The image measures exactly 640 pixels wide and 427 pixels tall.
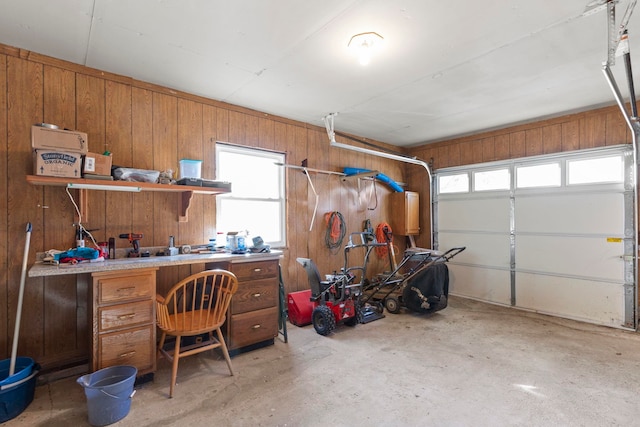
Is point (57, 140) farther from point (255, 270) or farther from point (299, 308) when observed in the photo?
point (299, 308)

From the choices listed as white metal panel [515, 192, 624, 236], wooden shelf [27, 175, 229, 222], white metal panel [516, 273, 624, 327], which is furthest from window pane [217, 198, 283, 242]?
white metal panel [516, 273, 624, 327]

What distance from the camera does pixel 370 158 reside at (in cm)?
530

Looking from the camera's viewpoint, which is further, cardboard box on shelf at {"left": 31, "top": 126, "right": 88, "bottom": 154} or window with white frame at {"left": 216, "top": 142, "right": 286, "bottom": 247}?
window with white frame at {"left": 216, "top": 142, "right": 286, "bottom": 247}

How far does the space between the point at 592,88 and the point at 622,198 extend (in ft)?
4.62

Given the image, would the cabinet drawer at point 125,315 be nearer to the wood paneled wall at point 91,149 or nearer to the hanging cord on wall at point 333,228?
the wood paneled wall at point 91,149

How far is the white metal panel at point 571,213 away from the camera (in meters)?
3.69

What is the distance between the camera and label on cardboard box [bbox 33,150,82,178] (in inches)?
85.7

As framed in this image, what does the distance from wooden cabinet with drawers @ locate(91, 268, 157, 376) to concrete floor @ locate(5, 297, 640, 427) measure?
10.8 inches

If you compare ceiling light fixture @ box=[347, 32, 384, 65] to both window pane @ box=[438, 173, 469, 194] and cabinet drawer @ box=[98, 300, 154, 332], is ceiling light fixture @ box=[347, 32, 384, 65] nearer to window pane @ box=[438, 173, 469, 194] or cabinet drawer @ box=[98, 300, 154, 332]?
cabinet drawer @ box=[98, 300, 154, 332]

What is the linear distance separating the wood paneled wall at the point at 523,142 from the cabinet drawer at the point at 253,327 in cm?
357

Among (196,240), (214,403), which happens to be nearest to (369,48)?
(196,240)

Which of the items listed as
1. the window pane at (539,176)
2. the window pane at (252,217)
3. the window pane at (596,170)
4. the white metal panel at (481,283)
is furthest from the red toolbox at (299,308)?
the window pane at (596,170)

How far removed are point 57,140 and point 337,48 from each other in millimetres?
2221

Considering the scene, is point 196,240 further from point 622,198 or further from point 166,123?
point 622,198
